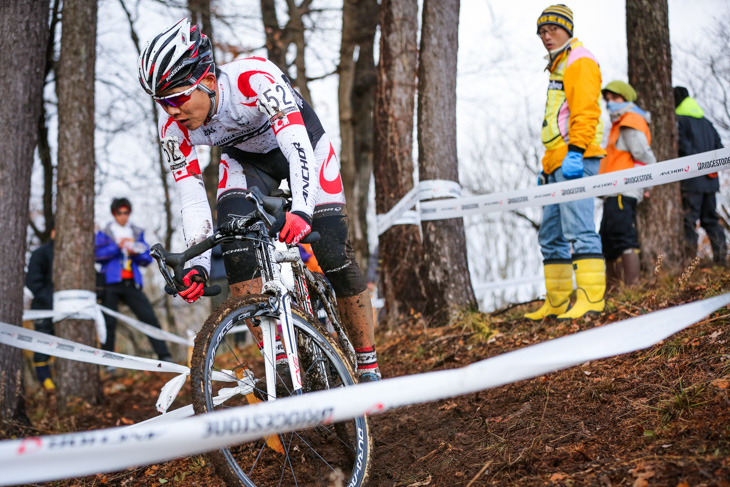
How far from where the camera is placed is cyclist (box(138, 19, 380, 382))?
3066mm

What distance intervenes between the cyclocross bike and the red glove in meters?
0.08

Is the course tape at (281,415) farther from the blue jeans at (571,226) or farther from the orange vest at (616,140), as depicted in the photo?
the orange vest at (616,140)

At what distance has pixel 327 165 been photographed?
12.4 feet

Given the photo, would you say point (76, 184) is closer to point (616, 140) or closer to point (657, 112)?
point (616, 140)

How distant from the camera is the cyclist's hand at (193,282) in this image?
3.01 meters

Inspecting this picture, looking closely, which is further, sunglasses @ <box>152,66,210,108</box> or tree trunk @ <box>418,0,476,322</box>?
tree trunk @ <box>418,0,476,322</box>

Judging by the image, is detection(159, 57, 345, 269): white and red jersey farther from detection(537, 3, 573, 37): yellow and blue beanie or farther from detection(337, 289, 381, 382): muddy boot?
detection(537, 3, 573, 37): yellow and blue beanie

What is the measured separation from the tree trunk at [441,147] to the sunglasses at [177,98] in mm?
3762

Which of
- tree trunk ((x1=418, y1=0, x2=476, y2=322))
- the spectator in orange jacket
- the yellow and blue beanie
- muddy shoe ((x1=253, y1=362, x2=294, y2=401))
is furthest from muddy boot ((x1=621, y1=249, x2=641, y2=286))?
muddy shoe ((x1=253, y1=362, x2=294, y2=401))

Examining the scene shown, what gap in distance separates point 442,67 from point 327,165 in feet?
11.8

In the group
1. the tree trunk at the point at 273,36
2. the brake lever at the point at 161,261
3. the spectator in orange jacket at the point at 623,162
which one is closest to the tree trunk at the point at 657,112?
the spectator in orange jacket at the point at 623,162

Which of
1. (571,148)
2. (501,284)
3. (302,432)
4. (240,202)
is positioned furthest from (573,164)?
(501,284)

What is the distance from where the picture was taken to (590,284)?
16.9 feet

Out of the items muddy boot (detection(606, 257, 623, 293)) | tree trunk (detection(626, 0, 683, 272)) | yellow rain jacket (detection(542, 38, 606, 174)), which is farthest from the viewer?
tree trunk (detection(626, 0, 683, 272))
